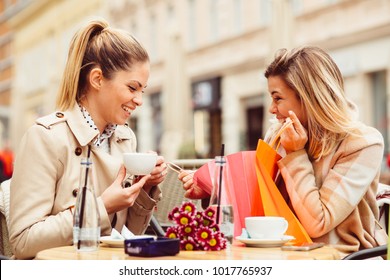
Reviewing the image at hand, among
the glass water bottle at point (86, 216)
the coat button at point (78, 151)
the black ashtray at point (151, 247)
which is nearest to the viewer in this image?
the black ashtray at point (151, 247)

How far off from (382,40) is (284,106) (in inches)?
324

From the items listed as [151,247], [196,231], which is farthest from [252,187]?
[151,247]

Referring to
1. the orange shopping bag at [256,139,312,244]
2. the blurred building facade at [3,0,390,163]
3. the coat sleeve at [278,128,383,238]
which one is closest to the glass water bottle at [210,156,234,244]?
the orange shopping bag at [256,139,312,244]

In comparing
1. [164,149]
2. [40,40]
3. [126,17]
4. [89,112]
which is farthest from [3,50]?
[89,112]

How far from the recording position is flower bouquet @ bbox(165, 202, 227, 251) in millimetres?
1660

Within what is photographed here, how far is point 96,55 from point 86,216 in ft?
1.77

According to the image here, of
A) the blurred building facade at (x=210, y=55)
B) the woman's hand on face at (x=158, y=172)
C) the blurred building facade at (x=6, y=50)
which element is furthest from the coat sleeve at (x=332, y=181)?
→ the blurred building facade at (x=6, y=50)

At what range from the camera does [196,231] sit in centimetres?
166

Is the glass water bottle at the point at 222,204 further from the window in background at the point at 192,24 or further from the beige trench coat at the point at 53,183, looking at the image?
the window in background at the point at 192,24

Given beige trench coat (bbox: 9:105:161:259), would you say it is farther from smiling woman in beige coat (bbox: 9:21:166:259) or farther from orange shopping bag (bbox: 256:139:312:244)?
orange shopping bag (bbox: 256:139:312:244)

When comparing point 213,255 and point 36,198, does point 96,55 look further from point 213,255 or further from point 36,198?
point 213,255

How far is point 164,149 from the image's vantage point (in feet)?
Result: 44.0

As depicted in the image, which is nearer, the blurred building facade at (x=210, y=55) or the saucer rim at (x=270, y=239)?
the saucer rim at (x=270, y=239)

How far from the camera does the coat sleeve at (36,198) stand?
1.81 m
